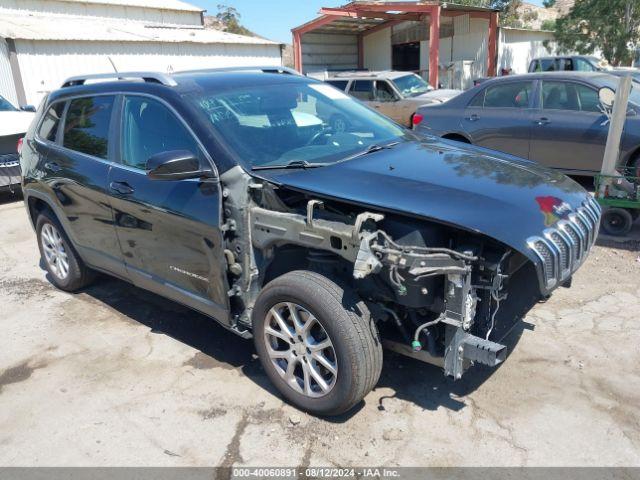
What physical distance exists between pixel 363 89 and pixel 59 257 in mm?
10439

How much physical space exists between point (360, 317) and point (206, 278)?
1.14 metres

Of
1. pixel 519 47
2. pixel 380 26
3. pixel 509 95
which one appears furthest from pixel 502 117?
pixel 519 47

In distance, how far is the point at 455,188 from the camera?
9.94ft

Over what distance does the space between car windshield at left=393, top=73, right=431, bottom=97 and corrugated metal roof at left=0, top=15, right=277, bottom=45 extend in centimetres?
956

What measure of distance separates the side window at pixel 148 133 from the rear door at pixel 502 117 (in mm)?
5370

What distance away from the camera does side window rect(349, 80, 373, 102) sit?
14.0 m

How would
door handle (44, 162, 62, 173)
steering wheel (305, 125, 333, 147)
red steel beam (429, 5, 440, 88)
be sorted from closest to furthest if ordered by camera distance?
steering wheel (305, 125, 333, 147), door handle (44, 162, 62, 173), red steel beam (429, 5, 440, 88)

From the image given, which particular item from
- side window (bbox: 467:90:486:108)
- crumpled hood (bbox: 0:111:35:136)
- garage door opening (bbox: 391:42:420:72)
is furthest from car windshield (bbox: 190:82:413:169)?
garage door opening (bbox: 391:42:420:72)

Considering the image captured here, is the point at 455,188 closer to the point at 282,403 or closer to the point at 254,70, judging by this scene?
the point at 282,403

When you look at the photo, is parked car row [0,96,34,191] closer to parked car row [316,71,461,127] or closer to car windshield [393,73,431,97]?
parked car row [316,71,461,127]

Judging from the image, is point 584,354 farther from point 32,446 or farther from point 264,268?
point 32,446

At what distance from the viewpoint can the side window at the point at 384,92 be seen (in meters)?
13.6

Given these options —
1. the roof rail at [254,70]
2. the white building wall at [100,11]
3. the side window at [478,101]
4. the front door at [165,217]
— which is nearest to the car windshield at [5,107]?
the roof rail at [254,70]

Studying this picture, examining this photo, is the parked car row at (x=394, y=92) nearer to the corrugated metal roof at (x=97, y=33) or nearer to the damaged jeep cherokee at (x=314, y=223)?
the corrugated metal roof at (x=97, y=33)
